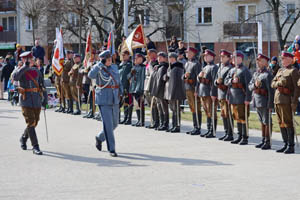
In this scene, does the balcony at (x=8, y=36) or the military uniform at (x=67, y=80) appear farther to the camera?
the balcony at (x=8, y=36)

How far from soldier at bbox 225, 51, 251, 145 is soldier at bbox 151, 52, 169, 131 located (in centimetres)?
314

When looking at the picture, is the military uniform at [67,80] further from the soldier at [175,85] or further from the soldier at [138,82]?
the soldier at [175,85]

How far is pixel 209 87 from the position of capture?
51.0 ft

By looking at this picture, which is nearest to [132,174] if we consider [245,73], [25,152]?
[25,152]

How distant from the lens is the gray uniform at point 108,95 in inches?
497

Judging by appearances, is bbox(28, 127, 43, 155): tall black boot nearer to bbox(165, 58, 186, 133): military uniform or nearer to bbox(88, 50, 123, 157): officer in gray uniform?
bbox(88, 50, 123, 157): officer in gray uniform

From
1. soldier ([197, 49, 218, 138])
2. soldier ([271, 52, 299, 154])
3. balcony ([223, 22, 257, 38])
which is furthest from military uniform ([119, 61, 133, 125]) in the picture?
balcony ([223, 22, 257, 38])

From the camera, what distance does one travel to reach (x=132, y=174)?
10477mm

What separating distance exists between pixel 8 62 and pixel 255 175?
73.1 ft

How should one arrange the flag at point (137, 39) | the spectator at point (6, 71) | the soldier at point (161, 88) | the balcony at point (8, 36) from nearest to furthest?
the soldier at point (161, 88) → the flag at point (137, 39) → the spectator at point (6, 71) → the balcony at point (8, 36)

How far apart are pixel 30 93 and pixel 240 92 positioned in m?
4.30

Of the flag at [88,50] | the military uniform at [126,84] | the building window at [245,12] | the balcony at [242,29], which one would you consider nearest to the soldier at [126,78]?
the military uniform at [126,84]

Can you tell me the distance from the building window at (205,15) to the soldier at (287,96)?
44.2 metres

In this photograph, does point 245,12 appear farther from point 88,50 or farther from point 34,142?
point 34,142
